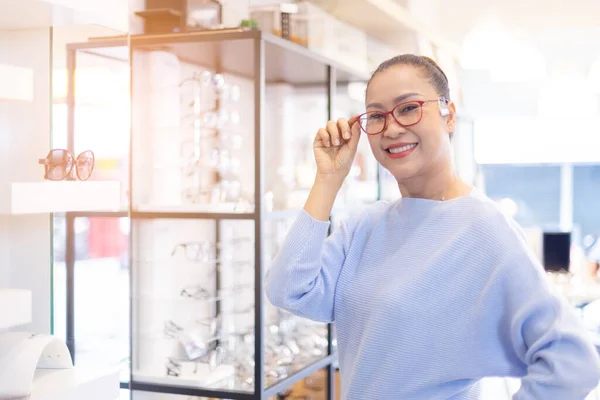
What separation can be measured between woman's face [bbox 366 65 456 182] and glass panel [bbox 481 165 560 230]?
21.4 feet

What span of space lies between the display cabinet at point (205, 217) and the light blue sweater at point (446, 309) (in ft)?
4.18

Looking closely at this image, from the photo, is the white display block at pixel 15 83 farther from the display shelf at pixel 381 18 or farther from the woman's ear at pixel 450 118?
the display shelf at pixel 381 18

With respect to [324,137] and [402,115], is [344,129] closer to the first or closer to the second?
[324,137]

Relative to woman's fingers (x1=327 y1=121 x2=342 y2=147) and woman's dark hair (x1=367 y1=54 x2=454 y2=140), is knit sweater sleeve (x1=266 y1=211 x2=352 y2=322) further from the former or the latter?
woman's dark hair (x1=367 y1=54 x2=454 y2=140)

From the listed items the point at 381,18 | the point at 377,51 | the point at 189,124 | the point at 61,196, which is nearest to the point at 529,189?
the point at 377,51

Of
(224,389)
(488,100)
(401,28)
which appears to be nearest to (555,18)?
(401,28)

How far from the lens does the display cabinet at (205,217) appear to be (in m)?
2.80

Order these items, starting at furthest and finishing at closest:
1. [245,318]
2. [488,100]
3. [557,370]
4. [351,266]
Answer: [488,100] < [245,318] < [351,266] < [557,370]

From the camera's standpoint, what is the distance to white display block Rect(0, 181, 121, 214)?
142 cm

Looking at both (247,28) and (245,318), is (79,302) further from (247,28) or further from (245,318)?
(245,318)

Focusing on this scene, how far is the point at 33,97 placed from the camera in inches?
61.1

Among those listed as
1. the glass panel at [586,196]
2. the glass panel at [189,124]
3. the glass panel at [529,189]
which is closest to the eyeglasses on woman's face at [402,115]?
the glass panel at [189,124]

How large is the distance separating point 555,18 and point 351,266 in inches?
153

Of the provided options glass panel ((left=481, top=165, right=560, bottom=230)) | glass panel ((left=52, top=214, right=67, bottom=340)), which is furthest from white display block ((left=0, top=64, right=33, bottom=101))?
glass panel ((left=481, top=165, right=560, bottom=230))
